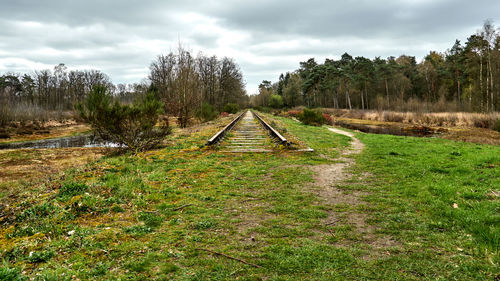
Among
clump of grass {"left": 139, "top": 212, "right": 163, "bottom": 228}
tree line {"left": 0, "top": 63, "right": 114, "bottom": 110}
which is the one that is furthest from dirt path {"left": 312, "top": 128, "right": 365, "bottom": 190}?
tree line {"left": 0, "top": 63, "right": 114, "bottom": 110}

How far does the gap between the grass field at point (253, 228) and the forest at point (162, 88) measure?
7525 millimetres

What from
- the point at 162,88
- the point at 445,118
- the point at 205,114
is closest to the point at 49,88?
the point at 162,88

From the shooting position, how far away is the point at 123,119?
1152 centimetres

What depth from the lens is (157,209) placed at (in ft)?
16.1

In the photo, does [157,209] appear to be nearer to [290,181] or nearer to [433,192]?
[290,181]

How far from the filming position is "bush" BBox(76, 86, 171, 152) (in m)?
10.7

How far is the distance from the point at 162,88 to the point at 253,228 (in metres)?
52.3

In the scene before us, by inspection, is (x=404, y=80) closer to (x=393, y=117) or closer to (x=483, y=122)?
(x=393, y=117)

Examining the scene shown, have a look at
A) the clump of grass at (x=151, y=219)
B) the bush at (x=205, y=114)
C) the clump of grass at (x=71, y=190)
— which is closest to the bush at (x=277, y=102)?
the bush at (x=205, y=114)

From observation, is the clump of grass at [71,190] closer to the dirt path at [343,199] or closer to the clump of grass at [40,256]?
the clump of grass at [40,256]

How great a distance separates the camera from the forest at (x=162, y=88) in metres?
24.1

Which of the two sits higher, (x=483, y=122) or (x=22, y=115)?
(x=22, y=115)

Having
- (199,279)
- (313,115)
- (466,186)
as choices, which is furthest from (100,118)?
(313,115)

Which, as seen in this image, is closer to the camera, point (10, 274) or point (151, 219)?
point (10, 274)
